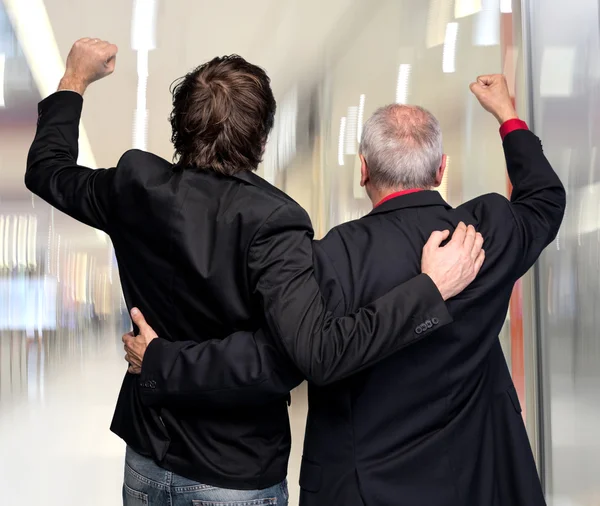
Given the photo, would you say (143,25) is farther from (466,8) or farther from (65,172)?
(65,172)

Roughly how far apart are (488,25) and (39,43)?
154 cm

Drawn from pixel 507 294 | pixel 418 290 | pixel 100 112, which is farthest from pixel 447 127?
pixel 418 290

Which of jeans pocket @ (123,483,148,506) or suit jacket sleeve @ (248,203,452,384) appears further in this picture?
jeans pocket @ (123,483,148,506)

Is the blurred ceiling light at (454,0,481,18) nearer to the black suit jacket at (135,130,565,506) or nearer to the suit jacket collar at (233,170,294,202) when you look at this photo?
the black suit jacket at (135,130,565,506)

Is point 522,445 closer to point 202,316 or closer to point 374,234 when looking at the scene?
point 374,234

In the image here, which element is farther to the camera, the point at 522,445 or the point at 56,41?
the point at 56,41

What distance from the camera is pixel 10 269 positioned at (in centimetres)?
262

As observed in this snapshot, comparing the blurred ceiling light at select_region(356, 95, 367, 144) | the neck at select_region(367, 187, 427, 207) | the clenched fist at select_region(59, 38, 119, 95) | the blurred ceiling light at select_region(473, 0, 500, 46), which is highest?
the blurred ceiling light at select_region(473, 0, 500, 46)

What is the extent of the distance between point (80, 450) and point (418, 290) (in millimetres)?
1729

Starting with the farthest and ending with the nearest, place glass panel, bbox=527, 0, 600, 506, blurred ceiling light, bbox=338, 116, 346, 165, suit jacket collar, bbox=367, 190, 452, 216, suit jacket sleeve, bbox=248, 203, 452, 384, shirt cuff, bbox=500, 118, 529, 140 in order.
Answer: blurred ceiling light, bbox=338, 116, 346, 165 < glass panel, bbox=527, 0, 600, 506 < shirt cuff, bbox=500, 118, 529, 140 < suit jacket collar, bbox=367, 190, 452, 216 < suit jacket sleeve, bbox=248, 203, 452, 384

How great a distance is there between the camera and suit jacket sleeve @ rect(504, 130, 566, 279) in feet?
5.02

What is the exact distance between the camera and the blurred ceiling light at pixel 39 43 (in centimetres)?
265

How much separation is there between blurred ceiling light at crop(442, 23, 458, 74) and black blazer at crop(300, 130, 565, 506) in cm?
142

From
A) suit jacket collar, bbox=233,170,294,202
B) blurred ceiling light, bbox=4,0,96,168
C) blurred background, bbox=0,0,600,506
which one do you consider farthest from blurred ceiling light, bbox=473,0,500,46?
suit jacket collar, bbox=233,170,294,202
